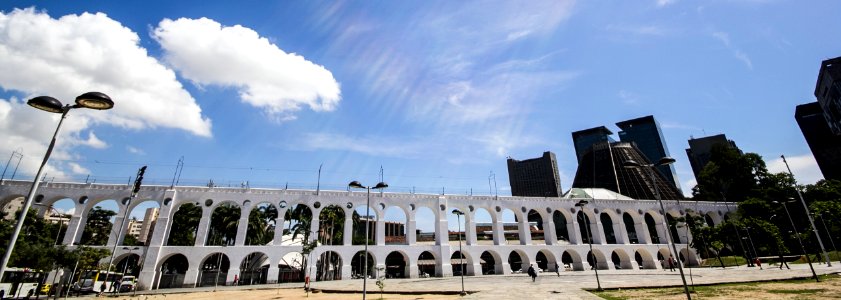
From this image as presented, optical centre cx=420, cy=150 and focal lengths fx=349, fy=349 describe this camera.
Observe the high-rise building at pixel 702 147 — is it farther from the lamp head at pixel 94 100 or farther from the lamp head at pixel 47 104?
the lamp head at pixel 47 104

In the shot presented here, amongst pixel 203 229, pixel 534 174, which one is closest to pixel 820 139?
pixel 534 174

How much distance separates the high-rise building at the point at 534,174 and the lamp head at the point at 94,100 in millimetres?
187550

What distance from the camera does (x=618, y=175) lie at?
3634 inches

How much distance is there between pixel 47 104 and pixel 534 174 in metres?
197

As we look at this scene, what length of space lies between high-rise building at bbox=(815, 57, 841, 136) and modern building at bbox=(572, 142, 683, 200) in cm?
3089

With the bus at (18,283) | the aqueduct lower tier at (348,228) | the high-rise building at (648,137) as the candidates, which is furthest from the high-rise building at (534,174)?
the bus at (18,283)

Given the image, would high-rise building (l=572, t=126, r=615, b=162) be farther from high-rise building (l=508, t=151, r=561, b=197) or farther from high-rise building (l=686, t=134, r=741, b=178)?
high-rise building (l=686, t=134, r=741, b=178)

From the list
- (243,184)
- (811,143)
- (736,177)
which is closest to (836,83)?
(736,177)

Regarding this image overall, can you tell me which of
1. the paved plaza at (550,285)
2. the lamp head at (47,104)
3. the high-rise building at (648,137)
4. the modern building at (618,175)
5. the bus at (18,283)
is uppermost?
the high-rise building at (648,137)

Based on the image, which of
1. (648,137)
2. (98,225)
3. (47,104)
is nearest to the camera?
(47,104)

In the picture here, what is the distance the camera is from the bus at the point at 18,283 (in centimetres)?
2555

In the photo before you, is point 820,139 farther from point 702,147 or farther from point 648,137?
point 648,137

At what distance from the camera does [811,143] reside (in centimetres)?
9994

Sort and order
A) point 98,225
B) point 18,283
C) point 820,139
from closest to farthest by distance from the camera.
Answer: point 18,283, point 98,225, point 820,139
